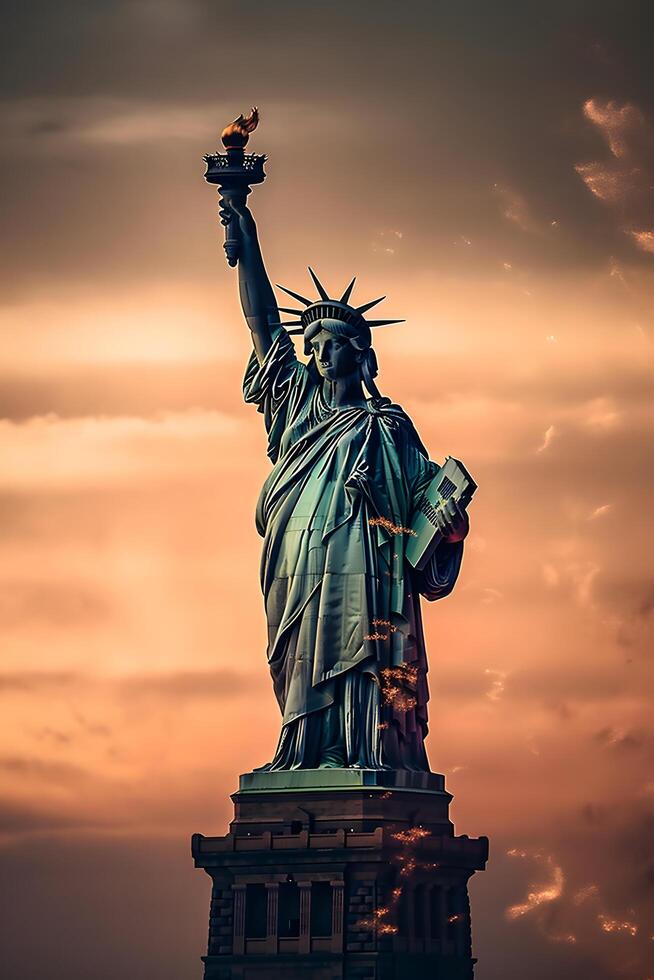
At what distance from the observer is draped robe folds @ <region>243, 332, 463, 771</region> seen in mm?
61812

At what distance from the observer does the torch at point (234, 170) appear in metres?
64.1

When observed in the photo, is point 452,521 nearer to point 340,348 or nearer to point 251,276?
point 340,348

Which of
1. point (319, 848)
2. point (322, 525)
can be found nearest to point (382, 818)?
point (319, 848)

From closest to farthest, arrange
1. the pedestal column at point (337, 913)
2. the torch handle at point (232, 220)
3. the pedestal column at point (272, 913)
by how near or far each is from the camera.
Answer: the pedestal column at point (337, 913)
the pedestal column at point (272, 913)
the torch handle at point (232, 220)

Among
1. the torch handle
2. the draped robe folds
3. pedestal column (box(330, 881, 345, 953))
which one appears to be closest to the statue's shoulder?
the draped robe folds

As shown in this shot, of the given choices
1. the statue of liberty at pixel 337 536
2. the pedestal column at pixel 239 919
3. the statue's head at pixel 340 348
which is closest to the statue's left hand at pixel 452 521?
the statue of liberty at pixel 337 536

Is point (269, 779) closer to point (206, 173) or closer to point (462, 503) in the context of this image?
point (462, 503)

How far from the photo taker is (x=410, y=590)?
62.6 m

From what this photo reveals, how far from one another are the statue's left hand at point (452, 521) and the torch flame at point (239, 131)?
24.8ft

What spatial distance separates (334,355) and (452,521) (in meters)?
3.68

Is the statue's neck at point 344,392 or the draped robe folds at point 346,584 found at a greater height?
the statue's neck at point 344,392

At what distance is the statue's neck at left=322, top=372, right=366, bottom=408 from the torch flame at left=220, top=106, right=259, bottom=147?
4.52 meters

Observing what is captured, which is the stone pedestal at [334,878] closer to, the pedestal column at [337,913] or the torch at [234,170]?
the pedestal column at [337,913]

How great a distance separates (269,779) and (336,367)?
7236 mm
